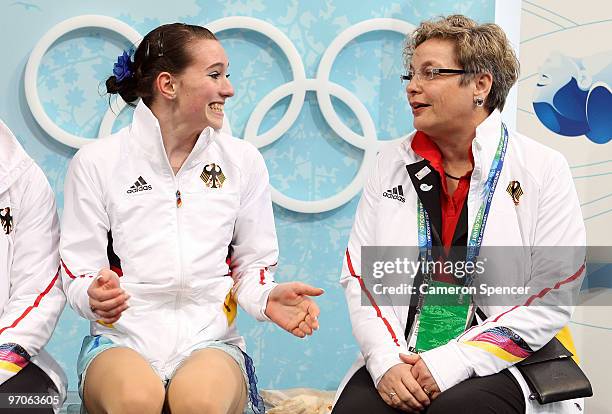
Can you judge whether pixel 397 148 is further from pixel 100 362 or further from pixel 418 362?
pixel 100 362

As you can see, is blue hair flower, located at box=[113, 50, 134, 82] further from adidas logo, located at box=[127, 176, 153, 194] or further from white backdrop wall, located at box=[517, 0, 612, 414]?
white backdrop wall, located at box=[517, 0, 612, 414]

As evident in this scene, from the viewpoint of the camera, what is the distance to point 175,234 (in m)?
2.72

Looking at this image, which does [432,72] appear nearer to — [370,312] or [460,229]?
[460,229]

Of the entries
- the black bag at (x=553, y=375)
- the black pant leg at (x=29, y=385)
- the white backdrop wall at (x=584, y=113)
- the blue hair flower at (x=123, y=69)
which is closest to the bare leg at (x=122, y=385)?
the black pant leg at (x=29, y=385)

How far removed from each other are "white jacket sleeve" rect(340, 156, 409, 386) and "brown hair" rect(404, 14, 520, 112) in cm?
42

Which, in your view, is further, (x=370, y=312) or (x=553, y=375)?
(x=370, y=312)

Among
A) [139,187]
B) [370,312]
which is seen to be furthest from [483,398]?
[139,187]

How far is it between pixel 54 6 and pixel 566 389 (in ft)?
8.07

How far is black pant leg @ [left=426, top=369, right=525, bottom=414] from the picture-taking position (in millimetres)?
Answer: 2408

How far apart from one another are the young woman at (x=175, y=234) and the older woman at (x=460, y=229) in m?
0.29

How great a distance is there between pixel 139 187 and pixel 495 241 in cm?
104

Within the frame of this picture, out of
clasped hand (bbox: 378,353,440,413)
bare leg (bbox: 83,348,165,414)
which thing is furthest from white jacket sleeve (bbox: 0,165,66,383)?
clasped hand (bbox: 378,353,440,413)

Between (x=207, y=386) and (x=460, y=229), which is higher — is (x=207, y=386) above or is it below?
below

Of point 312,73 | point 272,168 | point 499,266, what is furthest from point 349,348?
point 499,266
